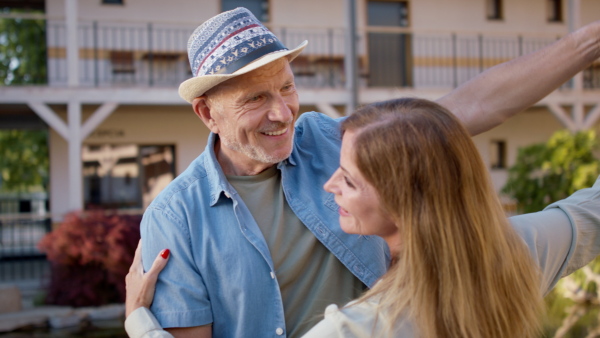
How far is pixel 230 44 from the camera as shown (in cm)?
222

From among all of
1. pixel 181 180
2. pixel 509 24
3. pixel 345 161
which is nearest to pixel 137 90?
pixel 509 24

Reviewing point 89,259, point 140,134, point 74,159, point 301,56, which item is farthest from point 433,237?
point 140,134

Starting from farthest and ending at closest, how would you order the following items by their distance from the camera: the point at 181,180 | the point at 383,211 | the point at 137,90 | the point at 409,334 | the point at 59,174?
the point at 59,174
the point at 137,90
the point at 181,180
the point at 383,211
the point at 409,334

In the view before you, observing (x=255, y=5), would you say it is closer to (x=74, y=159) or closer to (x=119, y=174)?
(x=119, y=174)

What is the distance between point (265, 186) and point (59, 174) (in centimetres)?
1278

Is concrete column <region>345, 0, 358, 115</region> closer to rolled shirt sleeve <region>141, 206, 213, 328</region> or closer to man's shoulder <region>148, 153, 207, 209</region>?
man's shoulder <region>148, 153, 207, 209</region>

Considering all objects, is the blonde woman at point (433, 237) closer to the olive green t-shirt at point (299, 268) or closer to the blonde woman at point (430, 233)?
the blonde woman at point (430, 233)

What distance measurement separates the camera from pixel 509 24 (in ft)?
54.2

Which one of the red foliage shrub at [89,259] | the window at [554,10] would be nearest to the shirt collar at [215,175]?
the red foliage shrub at [89,259]

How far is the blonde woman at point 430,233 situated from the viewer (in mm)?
1507

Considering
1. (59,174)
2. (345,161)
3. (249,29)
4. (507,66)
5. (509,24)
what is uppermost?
(509,24)

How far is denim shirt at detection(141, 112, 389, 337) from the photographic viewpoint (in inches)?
82.0

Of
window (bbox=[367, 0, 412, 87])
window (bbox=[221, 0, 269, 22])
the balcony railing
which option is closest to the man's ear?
the balcony railing

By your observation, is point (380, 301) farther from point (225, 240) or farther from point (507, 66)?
point (507, 66)
